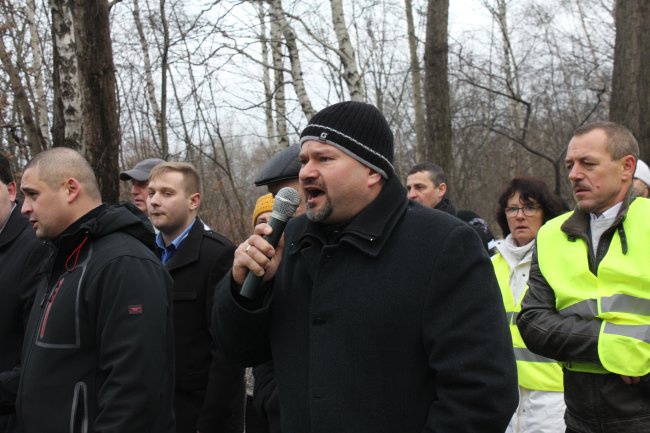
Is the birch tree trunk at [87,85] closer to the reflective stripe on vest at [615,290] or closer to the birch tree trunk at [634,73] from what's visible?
the reflective stripe on vest at [615,290]

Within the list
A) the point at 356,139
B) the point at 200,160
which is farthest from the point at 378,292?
the point at 200,160

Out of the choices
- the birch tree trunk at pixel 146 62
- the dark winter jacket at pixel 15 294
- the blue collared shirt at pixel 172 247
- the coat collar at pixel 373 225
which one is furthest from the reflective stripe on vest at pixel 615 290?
the birch tree trunk at pixel 146 62

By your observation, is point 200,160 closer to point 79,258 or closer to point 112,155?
point 112,155

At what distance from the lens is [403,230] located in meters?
2.34

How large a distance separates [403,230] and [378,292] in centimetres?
26

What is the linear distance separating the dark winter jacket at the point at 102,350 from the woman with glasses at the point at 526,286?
222 cm

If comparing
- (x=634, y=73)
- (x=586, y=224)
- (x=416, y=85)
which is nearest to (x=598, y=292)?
(x=586, y=224)

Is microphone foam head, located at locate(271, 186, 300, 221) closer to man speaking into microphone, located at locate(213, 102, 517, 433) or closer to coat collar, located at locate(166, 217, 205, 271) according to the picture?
man speaking into microphone, located at locate(213, 102, 517, 433)

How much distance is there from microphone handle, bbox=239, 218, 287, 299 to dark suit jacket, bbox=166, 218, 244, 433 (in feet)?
5.23

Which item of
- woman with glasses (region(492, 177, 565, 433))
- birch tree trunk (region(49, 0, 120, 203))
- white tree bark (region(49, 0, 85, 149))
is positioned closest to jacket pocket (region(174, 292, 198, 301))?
woman with glasses (region(492, 177, 565, 433))

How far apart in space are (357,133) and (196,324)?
2.13m

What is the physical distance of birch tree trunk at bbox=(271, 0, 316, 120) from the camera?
1073 centimetres

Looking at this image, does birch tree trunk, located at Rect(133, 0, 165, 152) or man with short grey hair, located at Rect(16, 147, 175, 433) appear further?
birch tree trunk, located at Rect(133, 0, 165, 152)

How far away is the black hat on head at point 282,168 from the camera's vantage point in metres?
3.76
